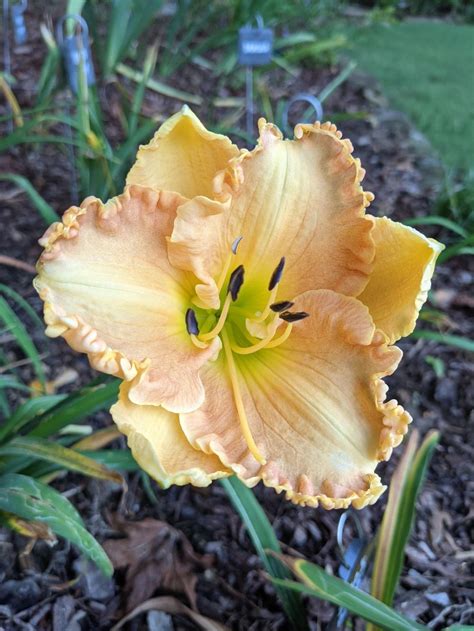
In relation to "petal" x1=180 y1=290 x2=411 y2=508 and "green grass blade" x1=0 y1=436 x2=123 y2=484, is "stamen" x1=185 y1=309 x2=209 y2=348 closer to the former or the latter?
"petal" x1=180 y1=290 x2=411 y2=508

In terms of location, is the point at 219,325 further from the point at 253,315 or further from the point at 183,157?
the point at 183,157

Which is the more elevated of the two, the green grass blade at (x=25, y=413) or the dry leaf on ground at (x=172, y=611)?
the green grass blade at (x=25, y=413)

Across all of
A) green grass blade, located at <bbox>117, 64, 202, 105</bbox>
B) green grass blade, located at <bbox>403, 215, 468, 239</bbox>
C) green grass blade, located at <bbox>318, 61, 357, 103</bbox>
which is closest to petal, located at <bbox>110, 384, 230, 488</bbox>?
green grass blade, located at <bbox>403, 215, 468, 239</bbox>

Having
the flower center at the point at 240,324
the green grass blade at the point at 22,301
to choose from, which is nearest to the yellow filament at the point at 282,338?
the flower center at the point at 240,324

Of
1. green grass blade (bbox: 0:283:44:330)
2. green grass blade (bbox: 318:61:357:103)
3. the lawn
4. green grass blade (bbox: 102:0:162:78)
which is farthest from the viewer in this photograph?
the lawn

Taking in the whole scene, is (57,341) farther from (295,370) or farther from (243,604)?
(295,370)

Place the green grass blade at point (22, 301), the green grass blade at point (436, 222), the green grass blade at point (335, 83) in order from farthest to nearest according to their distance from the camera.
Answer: the green grass blade at point (335, 83)
the green grass blade at point (436, 222)
the green grass blade at point (22, 301)

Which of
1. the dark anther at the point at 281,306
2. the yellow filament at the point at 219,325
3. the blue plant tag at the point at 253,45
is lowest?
the yellow filament at the point at 219,325

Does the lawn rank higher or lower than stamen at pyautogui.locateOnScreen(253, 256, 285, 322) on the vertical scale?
lower

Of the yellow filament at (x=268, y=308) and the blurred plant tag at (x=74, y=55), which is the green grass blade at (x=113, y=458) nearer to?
the yellow filament at (x=268, y=308)
